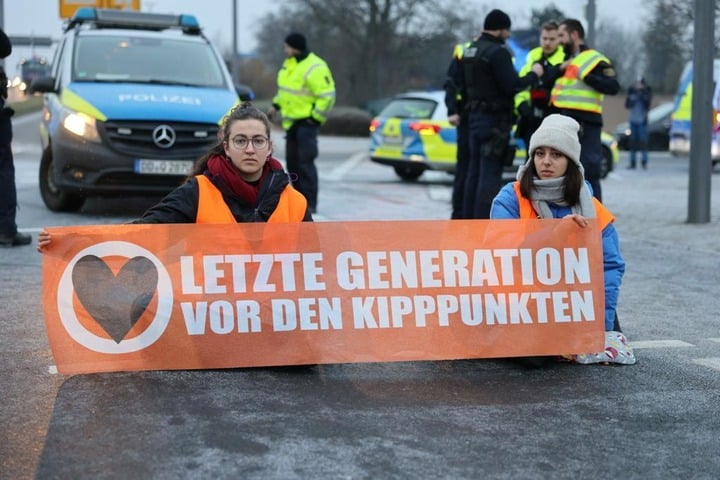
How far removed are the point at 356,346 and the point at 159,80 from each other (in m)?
8.35

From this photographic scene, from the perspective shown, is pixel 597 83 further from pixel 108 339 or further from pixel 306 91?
pixel 108 339

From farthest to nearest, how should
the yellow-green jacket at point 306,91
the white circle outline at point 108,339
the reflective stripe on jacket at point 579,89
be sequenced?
the yellow-green jacket at point 306,91 → the reflective stripe on jacket at point 579,89 → the white circle outline at point 108,339

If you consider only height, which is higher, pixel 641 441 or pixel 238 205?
pixel 238 205

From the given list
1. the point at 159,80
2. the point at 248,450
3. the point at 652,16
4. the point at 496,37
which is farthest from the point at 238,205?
the point at 652,16

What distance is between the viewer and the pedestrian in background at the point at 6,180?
32.0 ft

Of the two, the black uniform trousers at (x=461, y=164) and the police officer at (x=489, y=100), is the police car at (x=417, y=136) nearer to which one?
the black uniform trousers at (x=461, y=164)

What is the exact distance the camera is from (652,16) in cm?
6116

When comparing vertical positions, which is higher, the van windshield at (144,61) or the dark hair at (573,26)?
the dark hair at (573,26)

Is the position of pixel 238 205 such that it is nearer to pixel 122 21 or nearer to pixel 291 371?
pixel 291 371

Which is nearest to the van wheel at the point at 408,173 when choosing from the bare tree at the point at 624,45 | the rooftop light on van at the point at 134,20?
the rooftop light on van at the point at 134,20

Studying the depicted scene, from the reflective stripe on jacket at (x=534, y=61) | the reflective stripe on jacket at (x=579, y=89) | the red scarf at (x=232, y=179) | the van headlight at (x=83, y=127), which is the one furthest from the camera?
the van headlight at (x=83, y=127)

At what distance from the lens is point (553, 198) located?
618cm

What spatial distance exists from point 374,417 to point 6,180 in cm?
588

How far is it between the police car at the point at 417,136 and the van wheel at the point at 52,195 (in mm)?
7048
